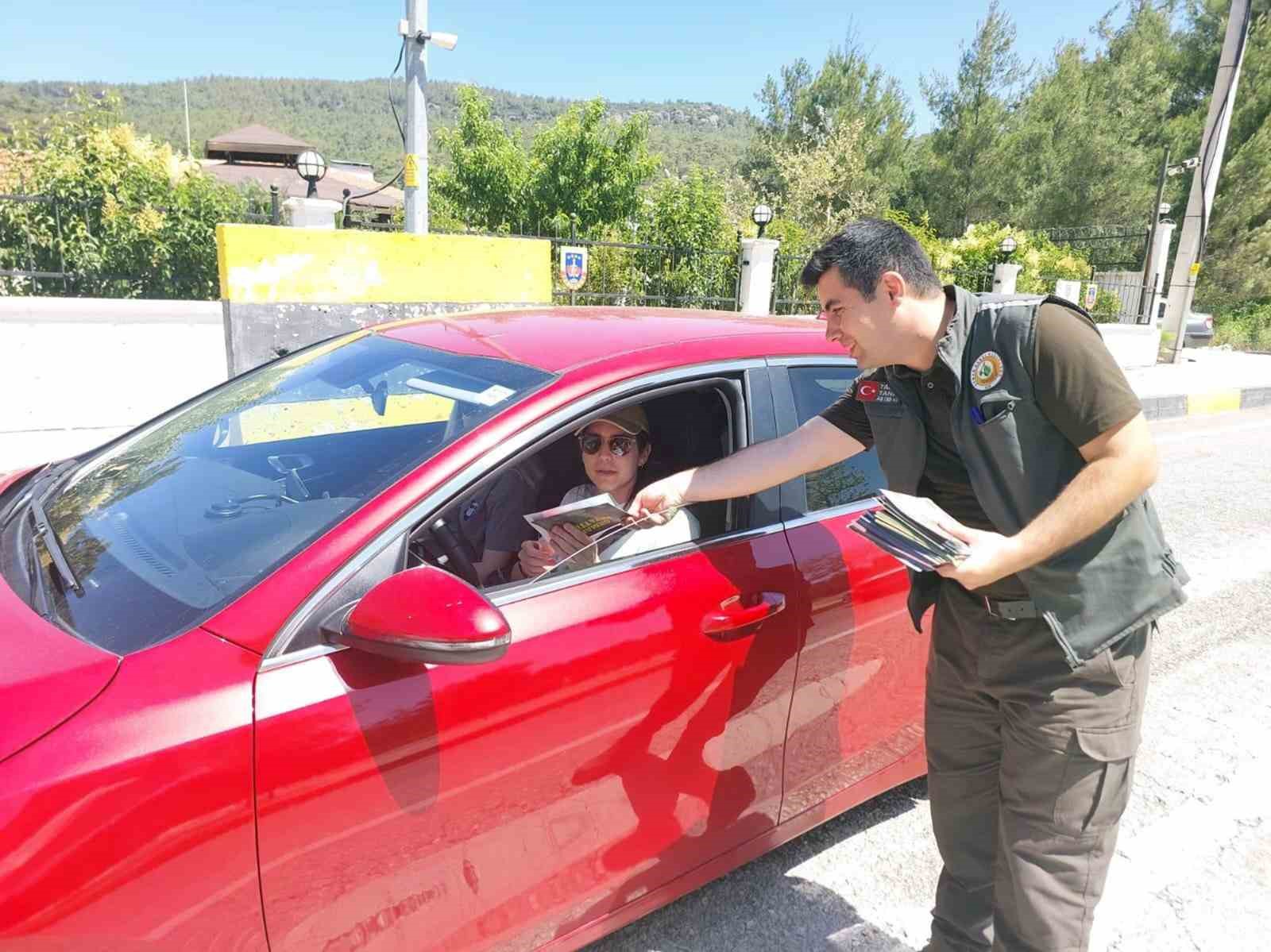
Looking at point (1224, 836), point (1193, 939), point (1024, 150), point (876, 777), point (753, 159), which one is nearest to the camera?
point (1193, 939)

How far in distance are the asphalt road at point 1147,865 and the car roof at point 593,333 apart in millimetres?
1458

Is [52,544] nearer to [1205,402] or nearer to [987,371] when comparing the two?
[987,371]

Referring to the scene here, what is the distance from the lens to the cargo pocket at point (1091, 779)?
5.74 feet

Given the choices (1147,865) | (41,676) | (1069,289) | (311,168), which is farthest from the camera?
(1069,289)

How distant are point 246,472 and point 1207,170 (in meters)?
18.2

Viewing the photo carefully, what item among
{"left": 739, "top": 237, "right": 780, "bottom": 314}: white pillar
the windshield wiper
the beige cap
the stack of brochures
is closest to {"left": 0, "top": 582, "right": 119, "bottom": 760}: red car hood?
the windshield wiper

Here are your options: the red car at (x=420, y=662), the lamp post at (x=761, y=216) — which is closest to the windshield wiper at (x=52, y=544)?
the red car at (x=420, y=662)

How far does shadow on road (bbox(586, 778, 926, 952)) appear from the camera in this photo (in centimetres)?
223

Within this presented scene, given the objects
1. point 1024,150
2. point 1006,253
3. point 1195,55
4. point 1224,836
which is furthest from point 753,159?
point 1224,836

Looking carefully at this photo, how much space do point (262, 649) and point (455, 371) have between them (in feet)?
2.81

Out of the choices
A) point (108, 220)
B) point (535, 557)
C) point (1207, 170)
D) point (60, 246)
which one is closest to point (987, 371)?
point (535, 557)

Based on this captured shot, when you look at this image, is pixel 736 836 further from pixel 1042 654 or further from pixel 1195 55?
pixel 1195 55

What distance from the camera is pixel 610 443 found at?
7.65ft

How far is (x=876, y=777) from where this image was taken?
2.51m
